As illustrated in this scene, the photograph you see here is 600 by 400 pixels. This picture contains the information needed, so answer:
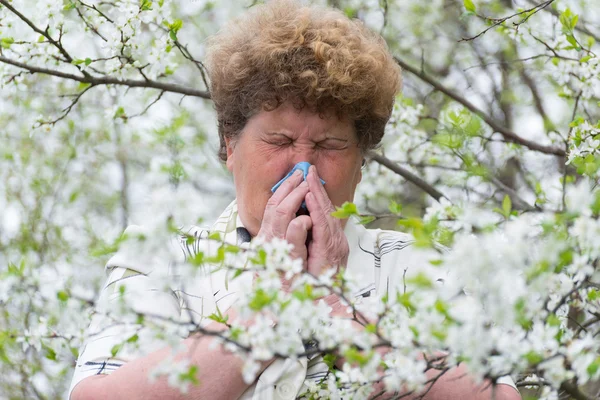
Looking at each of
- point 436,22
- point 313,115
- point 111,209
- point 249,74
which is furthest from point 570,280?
point 111,209

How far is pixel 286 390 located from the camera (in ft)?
7.51

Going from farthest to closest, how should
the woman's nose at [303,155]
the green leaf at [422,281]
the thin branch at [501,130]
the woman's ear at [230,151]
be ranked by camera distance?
the thin branch at [501,130] < the woman's ear at [230,151] < the woman's nose at [303,155] < the green leaf at [422,281]

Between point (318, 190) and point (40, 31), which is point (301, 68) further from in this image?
point (40, 31)

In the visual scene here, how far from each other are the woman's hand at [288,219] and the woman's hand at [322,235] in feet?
0.07

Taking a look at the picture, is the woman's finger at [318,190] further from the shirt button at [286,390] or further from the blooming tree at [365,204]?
the shirt button at [286,390]

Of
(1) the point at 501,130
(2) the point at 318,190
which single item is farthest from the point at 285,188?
(1) the point at 501,130

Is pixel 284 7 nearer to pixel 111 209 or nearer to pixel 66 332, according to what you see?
pixel 66 332

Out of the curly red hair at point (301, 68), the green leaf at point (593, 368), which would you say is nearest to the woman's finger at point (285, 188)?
the curly red hair at point (301, 68)

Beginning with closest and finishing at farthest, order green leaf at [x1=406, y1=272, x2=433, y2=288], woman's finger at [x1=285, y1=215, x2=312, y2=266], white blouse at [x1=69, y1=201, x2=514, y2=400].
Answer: green leaf at [x1=406, y1=272, x2=433, y2=288] < white blouse at [x1=69, y1=201, x2=514, y2=400] < woman's finger at [x1=285, y1=215, x2=312, y2=266]

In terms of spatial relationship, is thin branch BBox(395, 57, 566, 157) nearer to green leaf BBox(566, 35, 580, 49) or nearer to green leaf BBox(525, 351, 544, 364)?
green leaf BBox(566, 35, 580, 49)

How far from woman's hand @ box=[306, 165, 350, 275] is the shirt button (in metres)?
0.34

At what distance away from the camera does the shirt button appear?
228 cm

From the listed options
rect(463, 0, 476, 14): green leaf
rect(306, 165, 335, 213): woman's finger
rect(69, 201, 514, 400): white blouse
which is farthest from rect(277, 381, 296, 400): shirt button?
rect(463, 0, 476, 14): green leaf

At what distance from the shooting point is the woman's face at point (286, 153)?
269 cm
